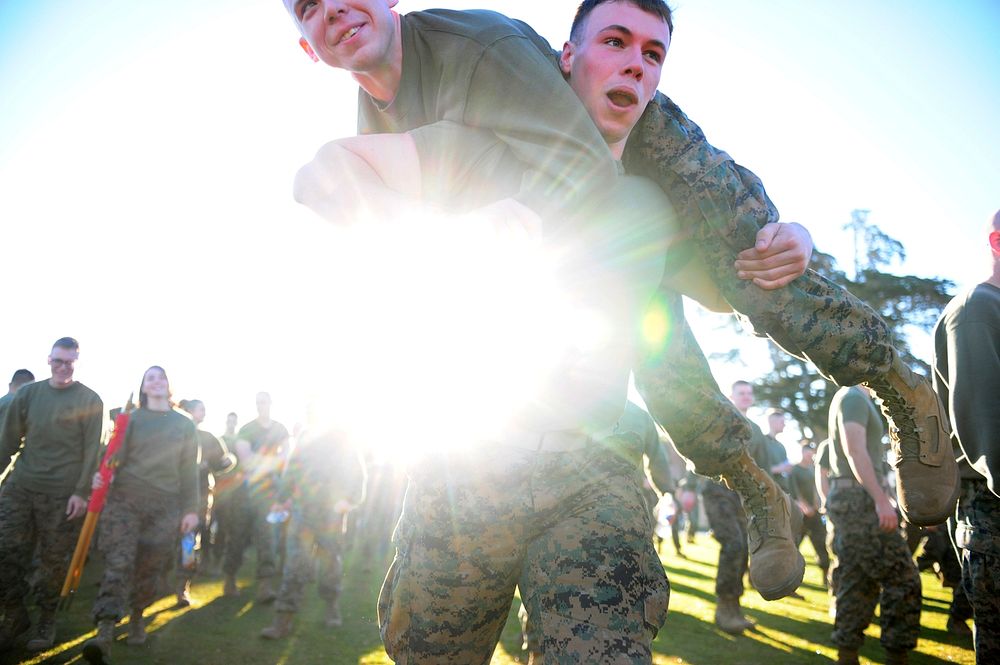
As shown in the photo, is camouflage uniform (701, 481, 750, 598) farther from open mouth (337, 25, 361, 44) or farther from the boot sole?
open mouth (337, 25, 361, 44)

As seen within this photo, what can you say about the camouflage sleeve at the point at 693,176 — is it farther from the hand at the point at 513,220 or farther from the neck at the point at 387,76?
the hand at the point at 513,220

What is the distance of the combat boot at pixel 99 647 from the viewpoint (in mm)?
5762

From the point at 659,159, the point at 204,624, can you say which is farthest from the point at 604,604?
the point at 204,624

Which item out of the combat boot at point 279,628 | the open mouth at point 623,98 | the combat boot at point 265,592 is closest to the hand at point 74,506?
the combat boot at point 279,628

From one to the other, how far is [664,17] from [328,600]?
312 inches

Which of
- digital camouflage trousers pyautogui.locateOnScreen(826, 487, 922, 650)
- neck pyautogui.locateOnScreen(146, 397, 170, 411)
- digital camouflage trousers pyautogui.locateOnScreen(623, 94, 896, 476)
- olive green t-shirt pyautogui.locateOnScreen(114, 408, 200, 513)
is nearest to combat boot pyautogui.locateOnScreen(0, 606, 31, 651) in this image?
olive green t-shirt pyautogui.locateOnScreen(114, 408, 200, 513)

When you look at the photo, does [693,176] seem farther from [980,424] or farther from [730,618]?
[730,618]

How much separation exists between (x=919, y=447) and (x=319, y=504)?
276 inches

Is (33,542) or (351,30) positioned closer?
(351,30)

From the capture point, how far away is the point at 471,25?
6.93 ft

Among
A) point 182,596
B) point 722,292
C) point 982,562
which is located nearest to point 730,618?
point 982,562

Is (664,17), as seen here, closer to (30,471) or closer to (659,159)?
(659,159)

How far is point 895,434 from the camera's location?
9.91 feet

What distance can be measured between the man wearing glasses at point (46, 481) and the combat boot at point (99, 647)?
86 cm
